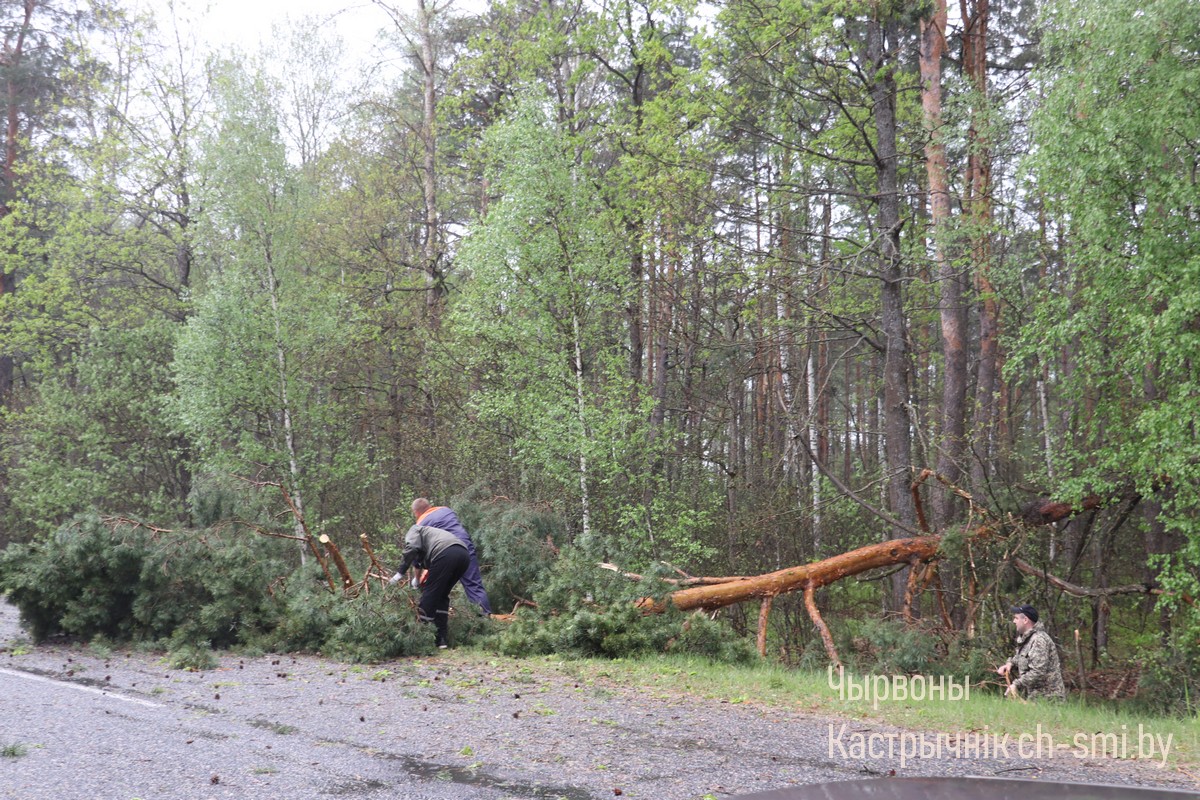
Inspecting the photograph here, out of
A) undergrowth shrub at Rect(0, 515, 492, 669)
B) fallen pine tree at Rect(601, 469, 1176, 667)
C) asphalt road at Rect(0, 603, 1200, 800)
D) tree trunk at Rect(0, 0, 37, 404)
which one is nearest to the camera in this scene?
asphalt road at Rect(0, 603, 1200, 800)

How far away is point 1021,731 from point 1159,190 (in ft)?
19.7

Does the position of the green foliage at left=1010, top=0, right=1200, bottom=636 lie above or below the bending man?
above

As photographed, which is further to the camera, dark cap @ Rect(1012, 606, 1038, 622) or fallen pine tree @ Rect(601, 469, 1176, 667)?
fallen pine tree @ Rect(601, 469, 1176, 667)

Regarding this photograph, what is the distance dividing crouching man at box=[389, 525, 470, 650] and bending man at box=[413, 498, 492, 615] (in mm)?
159

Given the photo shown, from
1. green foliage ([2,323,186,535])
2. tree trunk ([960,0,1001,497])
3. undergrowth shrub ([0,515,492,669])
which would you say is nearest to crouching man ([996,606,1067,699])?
tree trunk ([960,0,1001,497])

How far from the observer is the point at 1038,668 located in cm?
888

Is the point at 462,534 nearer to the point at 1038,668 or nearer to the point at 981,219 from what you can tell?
the point at 1038,668

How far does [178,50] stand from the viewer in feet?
82.3

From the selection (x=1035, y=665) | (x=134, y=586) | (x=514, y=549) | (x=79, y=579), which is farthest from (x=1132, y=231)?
(x=79, y=579)

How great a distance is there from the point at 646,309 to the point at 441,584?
8.79 metres

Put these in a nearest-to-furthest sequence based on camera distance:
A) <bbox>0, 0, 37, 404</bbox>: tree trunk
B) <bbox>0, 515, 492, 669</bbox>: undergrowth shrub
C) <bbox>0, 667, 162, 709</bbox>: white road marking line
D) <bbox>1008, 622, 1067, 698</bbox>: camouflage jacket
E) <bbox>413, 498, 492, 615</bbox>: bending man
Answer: <bbox>0, 667, 162, 709</bbox>: white road marking line, <bbox>1008, 622, 1067, 698</bbox>: camouflage jacket, <bbox>0, 515, 492, 669</bbox>: undergrowth shrub, <bbox>413, 498, 492, 615</bbox>: bending man, <bbox>0, 0, 37, 404</bbox>: tree trunk

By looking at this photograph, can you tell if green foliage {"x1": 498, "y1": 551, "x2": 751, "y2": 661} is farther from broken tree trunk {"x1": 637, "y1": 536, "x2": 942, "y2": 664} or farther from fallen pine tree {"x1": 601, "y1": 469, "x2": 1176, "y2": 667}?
broken tree trunk {"x1": 637, "y1": 536, "x2": 942, "y2": 664}

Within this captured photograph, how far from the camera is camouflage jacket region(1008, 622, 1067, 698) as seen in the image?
884 cm

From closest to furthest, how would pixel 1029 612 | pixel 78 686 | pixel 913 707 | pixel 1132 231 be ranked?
1. pixel 913 707
2. pixel 78 686
3. pixel 1029 612
4. pixel 1132 231
